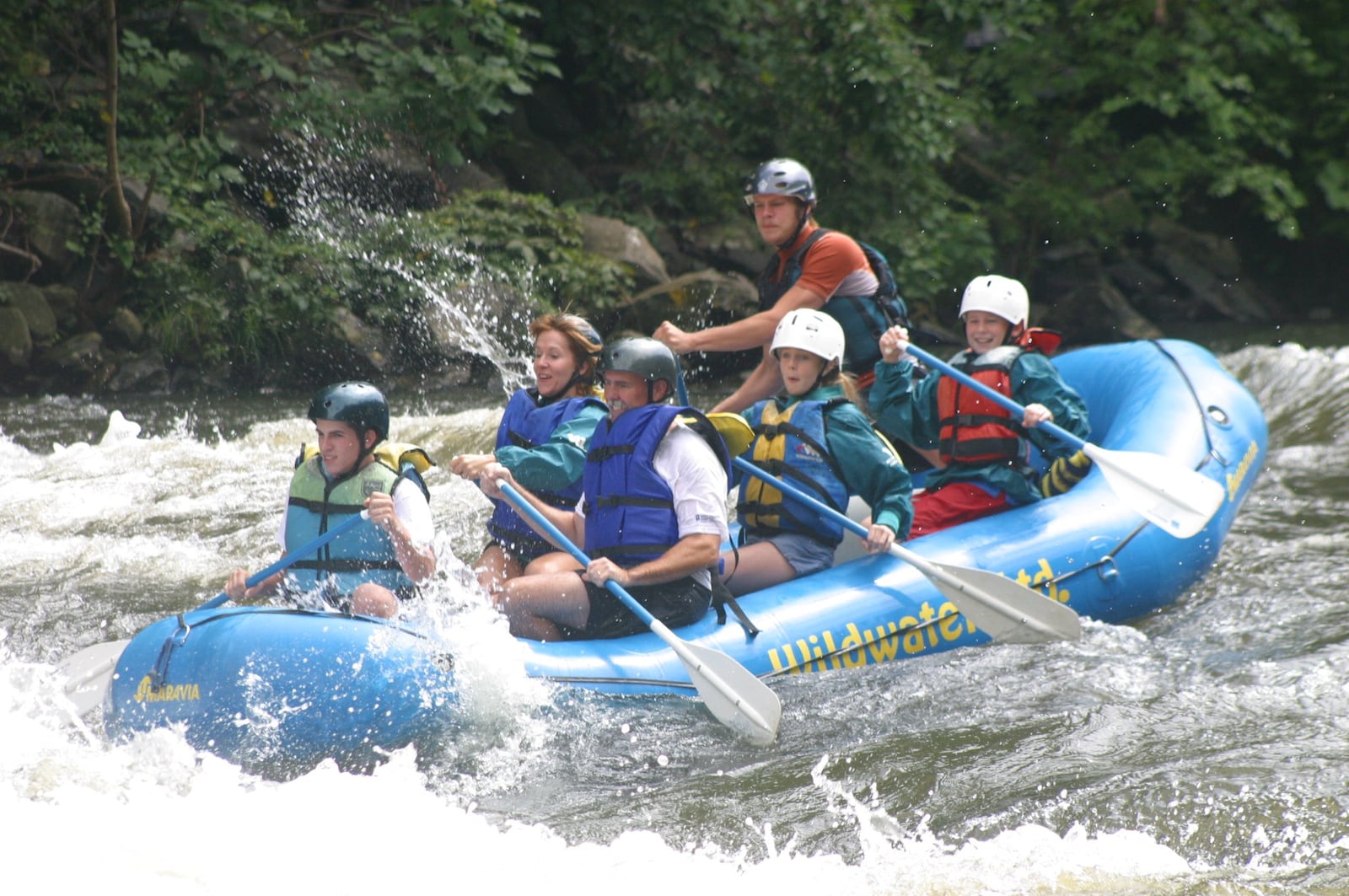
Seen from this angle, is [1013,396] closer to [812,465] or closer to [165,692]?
[812,465]

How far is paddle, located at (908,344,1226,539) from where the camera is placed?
4.86 meters

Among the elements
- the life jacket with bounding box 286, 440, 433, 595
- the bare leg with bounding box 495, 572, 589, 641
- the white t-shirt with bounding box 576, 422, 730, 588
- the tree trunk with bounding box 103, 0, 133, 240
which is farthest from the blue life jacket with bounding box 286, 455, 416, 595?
the tree trunk with bounding box 103, 0, 133, 240

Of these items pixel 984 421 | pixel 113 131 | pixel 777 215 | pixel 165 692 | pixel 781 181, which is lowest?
pixel 165 692

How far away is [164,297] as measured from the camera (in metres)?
10.4

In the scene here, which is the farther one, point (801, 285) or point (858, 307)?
point (858, 307)

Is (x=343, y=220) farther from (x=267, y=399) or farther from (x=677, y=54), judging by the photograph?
(x=677, y=54)

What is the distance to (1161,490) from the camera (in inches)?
191

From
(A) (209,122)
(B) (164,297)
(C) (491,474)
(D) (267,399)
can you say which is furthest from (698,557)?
(A) (209,122)

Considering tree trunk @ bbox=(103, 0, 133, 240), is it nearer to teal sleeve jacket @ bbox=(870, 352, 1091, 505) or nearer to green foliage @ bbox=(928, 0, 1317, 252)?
teal sleeve jacket @ bbox=(870, 352, 1091, 505)

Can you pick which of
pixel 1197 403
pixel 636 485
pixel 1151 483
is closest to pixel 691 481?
pixel 636 485

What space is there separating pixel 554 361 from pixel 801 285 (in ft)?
3.76

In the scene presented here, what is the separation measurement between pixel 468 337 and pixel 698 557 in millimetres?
7208

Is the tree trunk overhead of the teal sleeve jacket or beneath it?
overhead

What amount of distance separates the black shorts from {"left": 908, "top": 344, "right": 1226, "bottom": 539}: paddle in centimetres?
139
